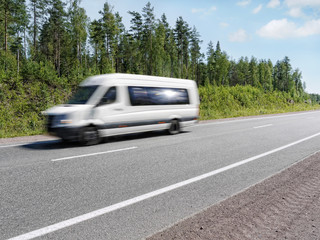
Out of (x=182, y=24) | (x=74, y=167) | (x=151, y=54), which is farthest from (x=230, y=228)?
(x=182, y=24)

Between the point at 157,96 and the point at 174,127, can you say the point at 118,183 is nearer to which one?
the point at 157,96

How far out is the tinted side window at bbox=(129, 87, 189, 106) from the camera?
8.97m

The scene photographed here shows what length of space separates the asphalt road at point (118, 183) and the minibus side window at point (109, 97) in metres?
1.55

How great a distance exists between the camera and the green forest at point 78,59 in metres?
18.3

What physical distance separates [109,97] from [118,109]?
1.75ft

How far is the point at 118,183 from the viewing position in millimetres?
4191

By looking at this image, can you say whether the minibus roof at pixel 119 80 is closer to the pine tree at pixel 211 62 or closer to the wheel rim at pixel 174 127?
the wheel rim at pixel 174 127

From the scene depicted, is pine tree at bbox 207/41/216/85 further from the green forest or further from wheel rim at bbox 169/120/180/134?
wheel rim at bbox 169/120/180/134

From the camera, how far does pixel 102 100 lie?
7992mm

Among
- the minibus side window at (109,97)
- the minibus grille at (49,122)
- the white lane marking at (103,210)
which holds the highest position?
the minibus side window at (109,97)

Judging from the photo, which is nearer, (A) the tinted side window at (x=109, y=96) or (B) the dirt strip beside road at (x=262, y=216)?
(B) the dirt strip beside road at (x=262, y=216)

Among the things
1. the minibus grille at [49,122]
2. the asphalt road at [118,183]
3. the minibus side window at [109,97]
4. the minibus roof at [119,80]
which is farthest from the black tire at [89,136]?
the minibus roof at [119,80]

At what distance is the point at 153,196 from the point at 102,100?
509cm

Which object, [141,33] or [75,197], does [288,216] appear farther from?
[141,33]
